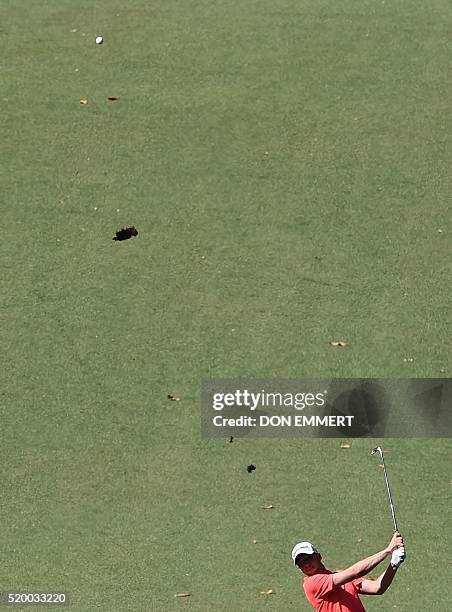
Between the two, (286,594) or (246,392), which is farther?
(246,392)

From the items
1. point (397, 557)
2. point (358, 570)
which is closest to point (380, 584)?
point (358, 570)

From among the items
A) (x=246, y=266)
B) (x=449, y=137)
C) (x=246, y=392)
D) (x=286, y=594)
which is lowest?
(x=286, y=594)

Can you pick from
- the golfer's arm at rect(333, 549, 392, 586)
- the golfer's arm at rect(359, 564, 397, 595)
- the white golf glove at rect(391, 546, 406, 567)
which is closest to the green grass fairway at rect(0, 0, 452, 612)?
the golfer's arm at rect(359, 564, 397, 595)

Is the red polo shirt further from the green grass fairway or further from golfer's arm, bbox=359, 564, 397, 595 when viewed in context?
the green grass fairway

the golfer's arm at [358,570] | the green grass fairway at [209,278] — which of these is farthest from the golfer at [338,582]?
the green grass fairway at [209,278]

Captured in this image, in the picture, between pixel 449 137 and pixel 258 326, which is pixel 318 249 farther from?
pixel 449 137

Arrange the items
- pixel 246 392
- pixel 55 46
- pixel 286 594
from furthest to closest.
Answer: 1. pixel 55 46
2. pixel 246 392
3. pixel 286 594

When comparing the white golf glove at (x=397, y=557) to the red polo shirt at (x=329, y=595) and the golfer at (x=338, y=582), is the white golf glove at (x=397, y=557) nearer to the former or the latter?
the golfer at (x=338, y=582)

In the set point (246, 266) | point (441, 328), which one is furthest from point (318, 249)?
point (441, 328)
